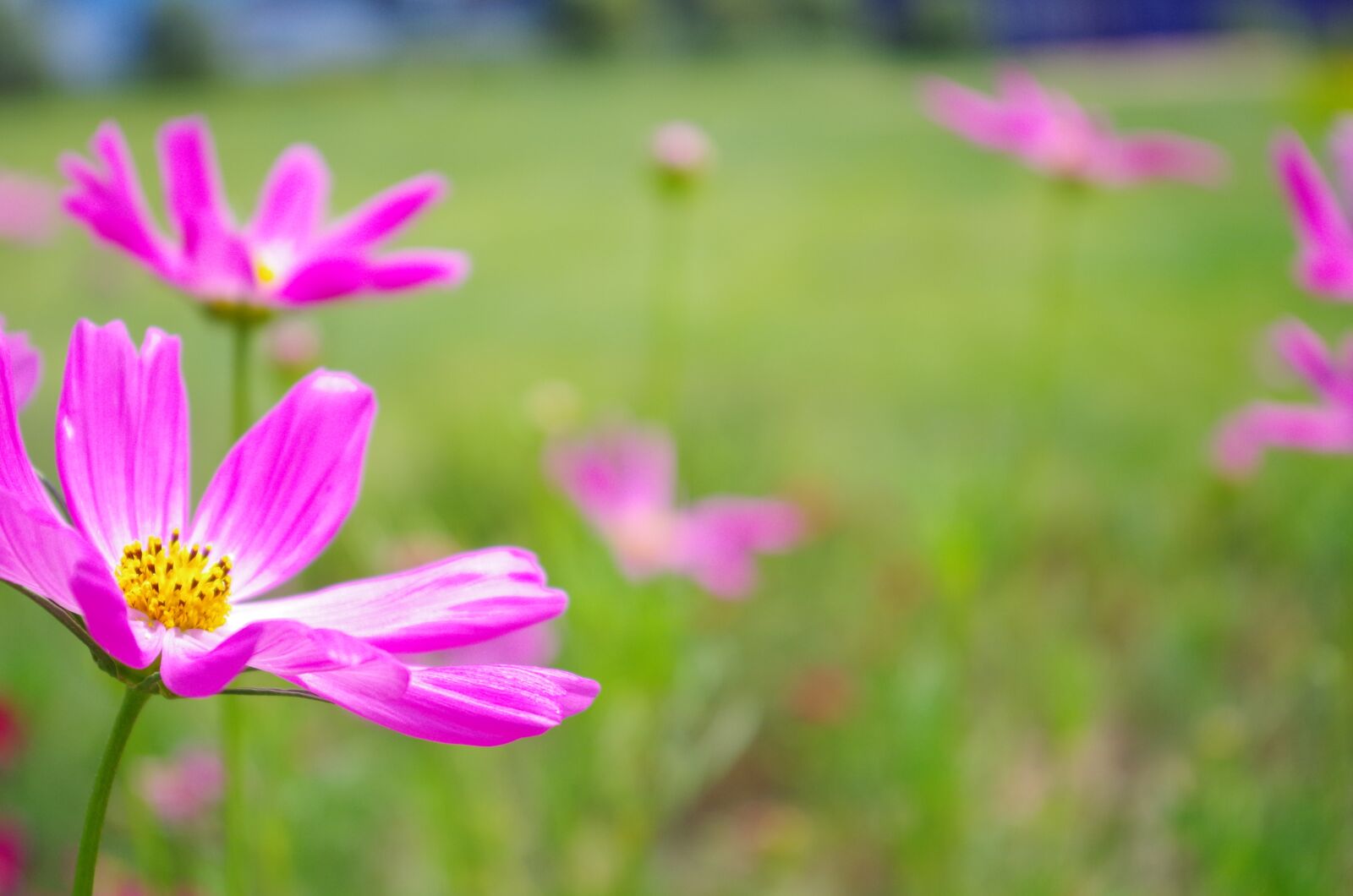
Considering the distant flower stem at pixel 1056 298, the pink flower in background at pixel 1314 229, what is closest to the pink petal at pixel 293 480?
the pink flower in background at pixel 1314 229

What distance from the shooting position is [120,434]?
0.23 m

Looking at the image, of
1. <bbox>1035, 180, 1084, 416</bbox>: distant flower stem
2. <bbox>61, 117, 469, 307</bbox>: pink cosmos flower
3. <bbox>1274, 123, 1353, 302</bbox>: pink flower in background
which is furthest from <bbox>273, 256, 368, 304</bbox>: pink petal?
<bbox>1035, 180, 1084, 416</bbox>: distant flower stem

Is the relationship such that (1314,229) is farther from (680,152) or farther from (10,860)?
(10,860)

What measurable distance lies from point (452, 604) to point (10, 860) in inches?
18.0

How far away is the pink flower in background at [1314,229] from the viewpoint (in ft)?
1.05

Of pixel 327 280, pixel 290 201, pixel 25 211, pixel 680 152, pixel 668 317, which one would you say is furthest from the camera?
pixel 668 317

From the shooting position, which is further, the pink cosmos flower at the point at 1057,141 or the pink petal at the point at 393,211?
Result: the pink cosmos flower at the point at 1057,141

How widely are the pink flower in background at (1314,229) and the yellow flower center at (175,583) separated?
0.89 feet

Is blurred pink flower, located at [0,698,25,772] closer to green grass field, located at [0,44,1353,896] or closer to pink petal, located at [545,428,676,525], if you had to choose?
green grass field, located at [0,44,1353,896]

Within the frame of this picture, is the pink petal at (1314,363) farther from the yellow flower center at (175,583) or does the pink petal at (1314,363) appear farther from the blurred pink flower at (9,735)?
the blurred pink flower at (9,735)

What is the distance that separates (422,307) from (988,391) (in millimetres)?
803

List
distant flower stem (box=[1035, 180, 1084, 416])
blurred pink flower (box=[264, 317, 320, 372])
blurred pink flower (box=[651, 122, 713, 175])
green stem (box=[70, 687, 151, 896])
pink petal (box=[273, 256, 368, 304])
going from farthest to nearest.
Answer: distant flower stem (box=[1035, 180, 1084, 416])
blurred pink flower (box=[651, 122, 713, 175])
blurred pink flower (box=[264, 317, 320, 372])
pink petal (box=[273, 256, 368, 304])
green stem (box=[70, 687, 151, 896])

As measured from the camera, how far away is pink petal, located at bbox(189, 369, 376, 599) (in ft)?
0.73

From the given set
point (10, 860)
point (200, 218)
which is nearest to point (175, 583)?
point (200, 218)
